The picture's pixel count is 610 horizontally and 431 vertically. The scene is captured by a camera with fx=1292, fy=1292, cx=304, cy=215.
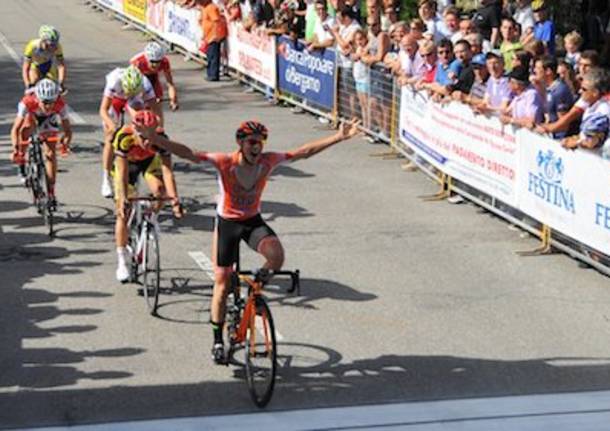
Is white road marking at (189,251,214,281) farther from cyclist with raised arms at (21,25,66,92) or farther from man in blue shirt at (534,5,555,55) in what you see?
man in blue shirt at (534,5,555,55)

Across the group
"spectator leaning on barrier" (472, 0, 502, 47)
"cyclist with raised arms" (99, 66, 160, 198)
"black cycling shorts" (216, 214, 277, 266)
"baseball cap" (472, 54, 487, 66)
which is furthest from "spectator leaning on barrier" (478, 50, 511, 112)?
"spectator leaning on barrier" (472, 0, 502, 47)

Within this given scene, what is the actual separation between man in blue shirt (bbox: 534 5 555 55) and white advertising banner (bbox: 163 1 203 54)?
10.6 meters

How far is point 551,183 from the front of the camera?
13289 mm

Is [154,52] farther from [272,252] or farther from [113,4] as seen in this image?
[113,4]

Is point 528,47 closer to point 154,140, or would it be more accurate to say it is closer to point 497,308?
point 497,308

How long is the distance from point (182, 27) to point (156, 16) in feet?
10.5

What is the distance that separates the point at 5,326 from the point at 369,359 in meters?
3.21

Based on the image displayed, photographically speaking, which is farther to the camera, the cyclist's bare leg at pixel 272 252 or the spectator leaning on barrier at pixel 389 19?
the spectator leaning on barrier at pixel 389 19

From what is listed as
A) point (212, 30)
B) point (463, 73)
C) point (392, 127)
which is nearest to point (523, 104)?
point (463, 73)

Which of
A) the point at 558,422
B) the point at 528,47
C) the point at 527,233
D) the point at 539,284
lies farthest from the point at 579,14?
the point at 558,422

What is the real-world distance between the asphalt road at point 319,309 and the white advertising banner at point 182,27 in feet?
37.4

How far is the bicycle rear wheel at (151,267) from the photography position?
11422 mm

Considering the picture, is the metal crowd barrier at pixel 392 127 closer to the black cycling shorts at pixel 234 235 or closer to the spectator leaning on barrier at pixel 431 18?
the spectator leaning on barrier at pixel 431 18

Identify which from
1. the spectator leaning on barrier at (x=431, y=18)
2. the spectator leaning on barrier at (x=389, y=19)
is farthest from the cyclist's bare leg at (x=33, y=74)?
the spectator leaning on barrier at (x=389, y=19)
